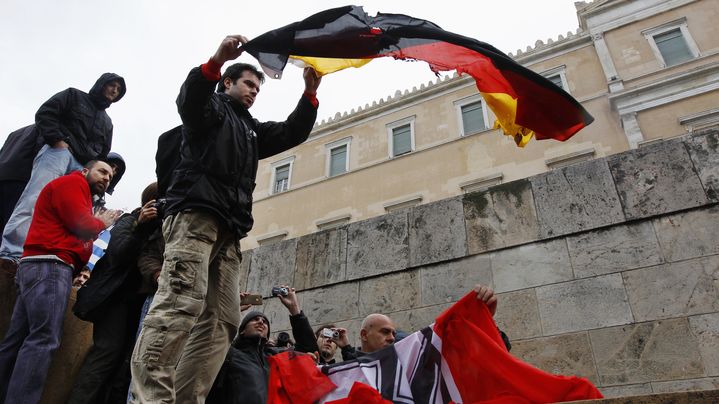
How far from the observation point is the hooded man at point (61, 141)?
156 inches

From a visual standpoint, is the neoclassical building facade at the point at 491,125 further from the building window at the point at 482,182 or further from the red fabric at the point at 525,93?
the red fabric at the point at 525,93

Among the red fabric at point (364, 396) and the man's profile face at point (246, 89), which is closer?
the red fabric at point (364, 396)

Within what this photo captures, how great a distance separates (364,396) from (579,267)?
8.13 ft

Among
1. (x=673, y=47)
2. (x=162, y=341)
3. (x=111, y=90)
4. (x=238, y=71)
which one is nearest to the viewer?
(x=162, y=341)

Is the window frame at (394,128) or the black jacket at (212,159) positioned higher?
the window frame at (394,128)

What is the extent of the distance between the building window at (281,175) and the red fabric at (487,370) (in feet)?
79.7

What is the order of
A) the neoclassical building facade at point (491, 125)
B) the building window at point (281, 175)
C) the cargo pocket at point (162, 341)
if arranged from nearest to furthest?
the cargo pocket at point (162, 341) → the neoclassical building facade at point (491, 125) → the building window at point (281, 175)

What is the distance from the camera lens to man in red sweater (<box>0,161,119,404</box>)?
2.83 metres

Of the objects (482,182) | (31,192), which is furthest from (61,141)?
(482,182)

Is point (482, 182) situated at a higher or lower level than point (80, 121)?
higher

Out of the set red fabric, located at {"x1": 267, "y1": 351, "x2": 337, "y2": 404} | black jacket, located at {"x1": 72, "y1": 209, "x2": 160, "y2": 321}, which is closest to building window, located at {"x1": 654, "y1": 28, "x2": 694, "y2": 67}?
red fabric, located at {"x1": 267, "y1": 351, "x2": 337, "y2": 404}

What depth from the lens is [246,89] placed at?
326 centimetres

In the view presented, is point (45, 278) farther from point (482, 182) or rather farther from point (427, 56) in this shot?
point (482, 182)

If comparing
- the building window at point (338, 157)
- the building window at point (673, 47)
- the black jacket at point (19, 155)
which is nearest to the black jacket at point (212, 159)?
the black jacket at point (19, 155)
